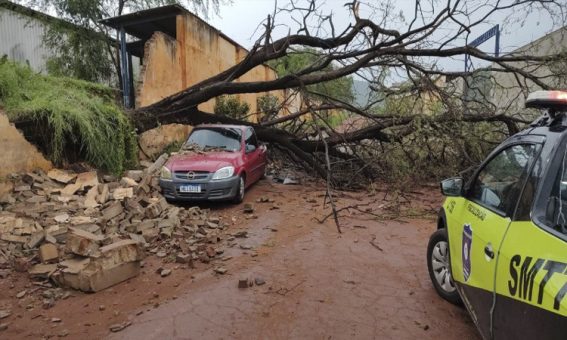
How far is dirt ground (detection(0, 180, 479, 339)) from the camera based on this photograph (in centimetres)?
367

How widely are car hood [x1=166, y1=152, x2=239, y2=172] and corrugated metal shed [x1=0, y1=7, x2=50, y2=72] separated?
384 inches

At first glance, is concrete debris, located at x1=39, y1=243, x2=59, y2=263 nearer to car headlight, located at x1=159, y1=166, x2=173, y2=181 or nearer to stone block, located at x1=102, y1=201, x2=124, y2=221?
stone block, located at x1=102, y1=201, x2=124, y2=221

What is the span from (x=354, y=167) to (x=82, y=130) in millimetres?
6523

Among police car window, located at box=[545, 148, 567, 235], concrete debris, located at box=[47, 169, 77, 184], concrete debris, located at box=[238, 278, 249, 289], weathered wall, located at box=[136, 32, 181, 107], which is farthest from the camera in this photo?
weathered wall, located at box=[136, 32, 181, 107]

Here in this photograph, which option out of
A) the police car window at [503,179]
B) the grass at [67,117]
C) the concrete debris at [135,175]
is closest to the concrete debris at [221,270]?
the police car window at [503,179]

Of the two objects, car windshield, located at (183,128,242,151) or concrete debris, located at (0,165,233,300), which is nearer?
concrete debris, located at (0,165,233,300)

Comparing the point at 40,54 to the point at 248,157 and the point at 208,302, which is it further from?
the point at 208,302

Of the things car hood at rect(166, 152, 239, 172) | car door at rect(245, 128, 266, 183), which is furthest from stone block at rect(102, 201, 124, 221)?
car door at rect(245, 128, 266, 183)

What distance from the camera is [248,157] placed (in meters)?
9.34

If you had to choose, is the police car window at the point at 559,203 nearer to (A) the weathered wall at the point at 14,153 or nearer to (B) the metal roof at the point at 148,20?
(A) the weathered wall at the point at 14,153

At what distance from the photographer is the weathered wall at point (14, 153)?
307 inches

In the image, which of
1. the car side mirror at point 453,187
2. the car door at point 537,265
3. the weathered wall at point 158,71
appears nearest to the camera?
the car door at point 537,265

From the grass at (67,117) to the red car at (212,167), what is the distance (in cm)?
164

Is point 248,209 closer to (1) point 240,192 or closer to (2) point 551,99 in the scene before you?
(1) point 240,192
